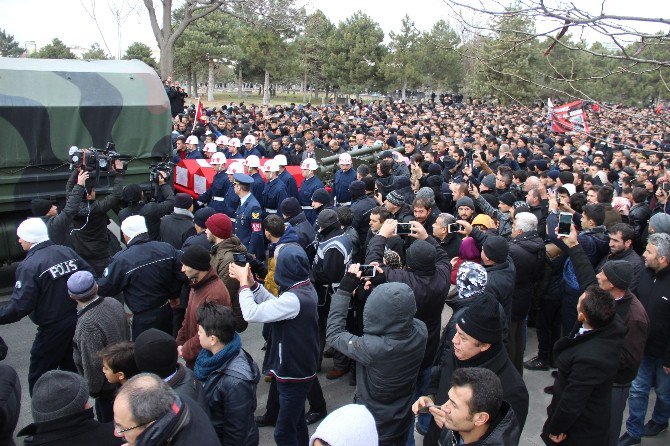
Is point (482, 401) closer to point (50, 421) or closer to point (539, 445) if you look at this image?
point (50, 421)

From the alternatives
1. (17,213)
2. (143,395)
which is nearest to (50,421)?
(143,395)

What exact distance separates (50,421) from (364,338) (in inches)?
70.2

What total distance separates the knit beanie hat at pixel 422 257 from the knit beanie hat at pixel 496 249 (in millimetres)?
599

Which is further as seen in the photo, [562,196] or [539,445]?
[562,196]

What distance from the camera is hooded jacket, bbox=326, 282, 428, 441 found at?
137 inches

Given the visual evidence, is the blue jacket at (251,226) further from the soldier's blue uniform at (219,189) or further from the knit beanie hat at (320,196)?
the soldier's blue uniform at (219,189)

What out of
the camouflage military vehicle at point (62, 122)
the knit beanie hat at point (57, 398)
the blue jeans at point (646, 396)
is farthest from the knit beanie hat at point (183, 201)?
the blue jeans at point (646, 396)

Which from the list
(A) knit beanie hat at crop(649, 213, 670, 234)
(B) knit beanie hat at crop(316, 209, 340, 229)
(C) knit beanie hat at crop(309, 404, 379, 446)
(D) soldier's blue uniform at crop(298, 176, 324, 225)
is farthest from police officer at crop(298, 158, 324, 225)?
(C) knit beanie hat at crop(309, 404, 379, 446)

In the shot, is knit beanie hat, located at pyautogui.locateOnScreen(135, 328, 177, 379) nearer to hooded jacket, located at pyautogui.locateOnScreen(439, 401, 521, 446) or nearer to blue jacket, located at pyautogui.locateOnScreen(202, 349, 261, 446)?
blue jacket, located at pyautogui.locateOnScreen(202, 349, 261, 446)

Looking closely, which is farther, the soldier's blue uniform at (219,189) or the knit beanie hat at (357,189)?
the soldier's blue uniform at (219,189)

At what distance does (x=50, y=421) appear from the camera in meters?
2.84

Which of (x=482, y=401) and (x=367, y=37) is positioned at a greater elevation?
(x=367, y=37)

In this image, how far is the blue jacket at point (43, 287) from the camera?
4.76 metres

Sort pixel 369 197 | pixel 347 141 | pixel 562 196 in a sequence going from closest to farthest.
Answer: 1. pixel 562 196
2. pixel 369 197
3. pixel 347 141
